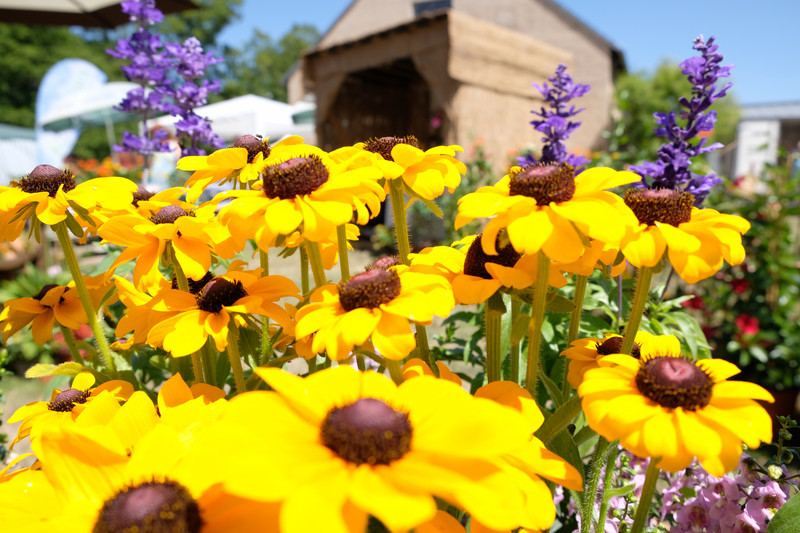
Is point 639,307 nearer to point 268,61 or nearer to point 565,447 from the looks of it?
point 565,447

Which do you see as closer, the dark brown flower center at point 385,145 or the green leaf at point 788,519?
the green leaf at point 788,519

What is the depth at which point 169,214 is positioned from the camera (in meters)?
0.99

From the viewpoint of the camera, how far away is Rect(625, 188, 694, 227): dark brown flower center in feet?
2.50

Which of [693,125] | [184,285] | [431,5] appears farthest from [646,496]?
[431,5]

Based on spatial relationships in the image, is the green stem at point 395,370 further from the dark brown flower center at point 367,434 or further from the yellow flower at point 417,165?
the yellow flower at point 417,165

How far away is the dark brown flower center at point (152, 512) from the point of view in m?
0.45

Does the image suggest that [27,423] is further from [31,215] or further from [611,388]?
[611,388]

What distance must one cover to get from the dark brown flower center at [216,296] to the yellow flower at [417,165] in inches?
11.7

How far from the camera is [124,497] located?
19.5 inches

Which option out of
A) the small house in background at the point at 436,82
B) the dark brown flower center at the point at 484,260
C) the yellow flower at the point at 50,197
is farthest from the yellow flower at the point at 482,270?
the small house in background at the point at 436,82

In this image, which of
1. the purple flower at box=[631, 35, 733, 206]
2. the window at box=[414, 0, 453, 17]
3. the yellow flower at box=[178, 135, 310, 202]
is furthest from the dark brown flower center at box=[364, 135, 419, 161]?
the window at box=[414, 0, 453, 17]

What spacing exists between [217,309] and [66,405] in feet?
1.07

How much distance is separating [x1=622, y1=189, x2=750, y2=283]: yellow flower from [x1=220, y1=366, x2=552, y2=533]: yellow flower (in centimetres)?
32

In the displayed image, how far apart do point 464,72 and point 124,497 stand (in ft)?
23.3
